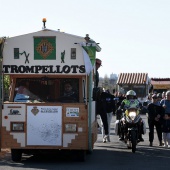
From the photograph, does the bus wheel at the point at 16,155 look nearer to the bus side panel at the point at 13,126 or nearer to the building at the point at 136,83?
the bus side panel at the point at 13,126

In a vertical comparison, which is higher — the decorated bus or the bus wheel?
the decorated bus

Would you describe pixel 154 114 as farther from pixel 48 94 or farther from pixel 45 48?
pixel 45 48

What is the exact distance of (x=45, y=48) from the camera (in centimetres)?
1453

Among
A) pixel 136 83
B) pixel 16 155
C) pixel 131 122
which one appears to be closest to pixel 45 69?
pixel 16 155

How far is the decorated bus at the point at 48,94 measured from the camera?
14.2 metres

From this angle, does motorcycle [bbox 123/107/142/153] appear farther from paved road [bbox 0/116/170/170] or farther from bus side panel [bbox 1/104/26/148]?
bus side panel [bbox 1/104/26/148]

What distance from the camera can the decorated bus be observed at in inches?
559

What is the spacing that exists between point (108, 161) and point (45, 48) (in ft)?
10.6

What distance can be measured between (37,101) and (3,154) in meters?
2.27

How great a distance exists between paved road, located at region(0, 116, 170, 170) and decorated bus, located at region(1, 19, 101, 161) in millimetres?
361

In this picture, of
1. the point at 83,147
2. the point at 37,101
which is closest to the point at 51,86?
the point at 37,101

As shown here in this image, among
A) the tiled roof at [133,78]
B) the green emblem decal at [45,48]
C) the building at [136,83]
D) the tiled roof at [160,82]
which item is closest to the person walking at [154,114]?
the green emblem decal at [45,48]

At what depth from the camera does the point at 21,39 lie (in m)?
14.5

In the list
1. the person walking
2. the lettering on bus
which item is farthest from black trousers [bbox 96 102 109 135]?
the lettering on bus
